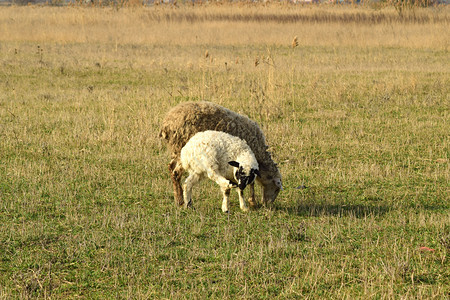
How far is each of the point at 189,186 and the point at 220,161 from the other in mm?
510

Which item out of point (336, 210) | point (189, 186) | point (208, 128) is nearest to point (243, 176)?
point (189, 186)

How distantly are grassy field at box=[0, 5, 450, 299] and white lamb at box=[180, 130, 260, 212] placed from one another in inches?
17.5

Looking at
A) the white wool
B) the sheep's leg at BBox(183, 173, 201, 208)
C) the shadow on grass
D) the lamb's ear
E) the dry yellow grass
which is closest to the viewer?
the lamb's ear

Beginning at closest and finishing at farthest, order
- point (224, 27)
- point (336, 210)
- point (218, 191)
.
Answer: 1. point (336, 210)
2. point (218, 191)
3. point (224, 27)

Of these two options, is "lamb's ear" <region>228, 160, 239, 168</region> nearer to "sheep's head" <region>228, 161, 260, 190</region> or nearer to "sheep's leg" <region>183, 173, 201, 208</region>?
"sheep's head" <region>228, 161, 260, 190</region>

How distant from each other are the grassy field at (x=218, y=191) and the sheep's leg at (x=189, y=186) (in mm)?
153

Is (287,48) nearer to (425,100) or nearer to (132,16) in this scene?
(132,16)

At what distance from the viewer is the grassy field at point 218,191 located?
5.24 m

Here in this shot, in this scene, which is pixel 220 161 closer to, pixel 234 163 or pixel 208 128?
pixel 234 163

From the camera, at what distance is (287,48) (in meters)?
26.0

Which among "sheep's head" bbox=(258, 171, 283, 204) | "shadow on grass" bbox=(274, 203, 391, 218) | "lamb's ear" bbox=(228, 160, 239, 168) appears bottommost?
"shadow on grass" bbox=(274, 203, 391, 218)

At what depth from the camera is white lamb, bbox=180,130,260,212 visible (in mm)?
6633

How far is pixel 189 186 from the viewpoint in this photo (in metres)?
6.94

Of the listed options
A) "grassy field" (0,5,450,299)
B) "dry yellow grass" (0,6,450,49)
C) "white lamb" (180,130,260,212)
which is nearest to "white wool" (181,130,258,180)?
"white lamb" (180,130,260,212)
